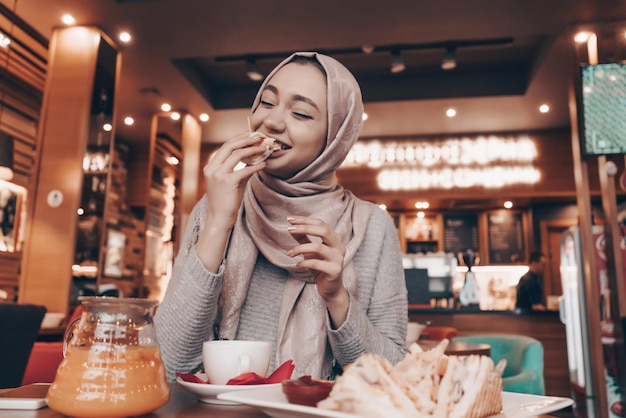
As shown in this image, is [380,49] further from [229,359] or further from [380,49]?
[229,359]

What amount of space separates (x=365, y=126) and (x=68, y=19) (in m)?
4.07

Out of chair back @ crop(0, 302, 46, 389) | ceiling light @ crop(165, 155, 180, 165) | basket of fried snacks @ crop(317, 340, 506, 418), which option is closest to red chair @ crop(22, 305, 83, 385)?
chair back @ crop(0, 302, 46, 389)

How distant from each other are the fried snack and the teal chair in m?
1.91

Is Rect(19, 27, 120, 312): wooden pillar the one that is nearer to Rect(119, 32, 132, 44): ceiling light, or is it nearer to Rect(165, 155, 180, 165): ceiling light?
Rect(119, 32, 132, 44): ceiling light

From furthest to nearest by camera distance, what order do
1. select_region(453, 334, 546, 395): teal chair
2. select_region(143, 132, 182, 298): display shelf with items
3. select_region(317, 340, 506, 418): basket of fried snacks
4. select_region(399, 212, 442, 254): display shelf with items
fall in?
select_region(399, 212, 442, 254): display shelf with items, select_region(143, 132, 182, 298): display shelf with items, select_region(453, 334, 546, 395): teal chair, select_region(317, 340, 506, 418): basket of fried snacks

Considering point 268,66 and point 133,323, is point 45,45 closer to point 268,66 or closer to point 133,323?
point 268,66

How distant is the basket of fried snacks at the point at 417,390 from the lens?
21.7 inches

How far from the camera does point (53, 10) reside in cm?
496

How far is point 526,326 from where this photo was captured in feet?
18.2

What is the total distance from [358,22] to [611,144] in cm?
254

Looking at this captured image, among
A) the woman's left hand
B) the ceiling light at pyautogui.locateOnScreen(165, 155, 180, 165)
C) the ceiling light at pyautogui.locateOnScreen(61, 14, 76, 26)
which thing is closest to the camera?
the woman's left hand

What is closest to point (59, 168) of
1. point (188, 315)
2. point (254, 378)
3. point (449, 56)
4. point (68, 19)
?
point (68, 19)

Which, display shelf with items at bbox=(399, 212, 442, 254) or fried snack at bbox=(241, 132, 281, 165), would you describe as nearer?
fried snack at bbox=(241, 132, 281, 165)

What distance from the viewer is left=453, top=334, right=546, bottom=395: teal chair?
276 cm
